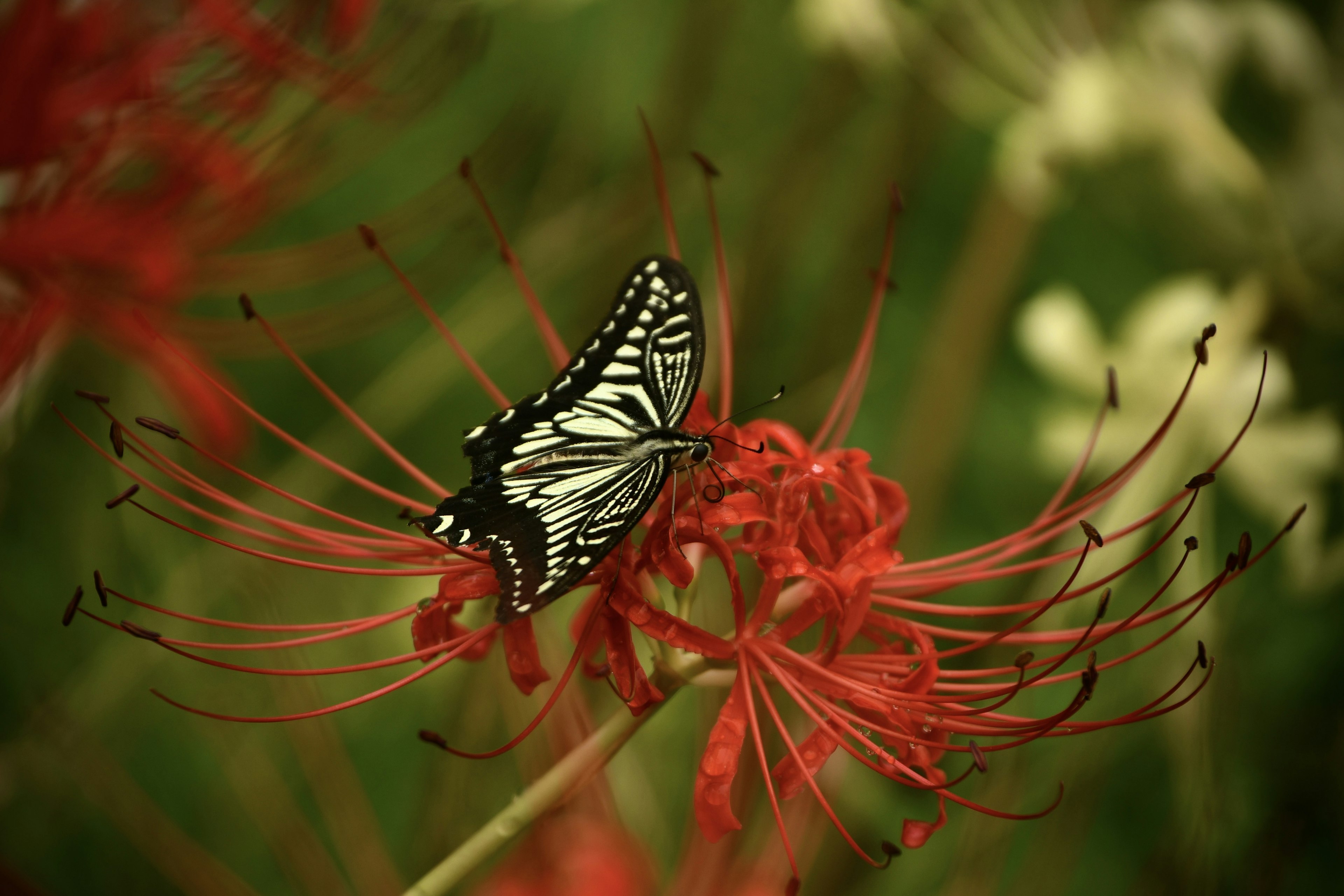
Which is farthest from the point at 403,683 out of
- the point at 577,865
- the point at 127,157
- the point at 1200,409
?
the point at 1200,409

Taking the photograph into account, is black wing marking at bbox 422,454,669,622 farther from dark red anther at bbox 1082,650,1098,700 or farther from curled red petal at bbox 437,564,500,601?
dark red anther at bbox 1082,650,1098,700

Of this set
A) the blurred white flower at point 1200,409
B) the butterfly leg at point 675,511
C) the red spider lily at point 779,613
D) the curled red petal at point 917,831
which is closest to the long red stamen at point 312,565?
the red spider lily at point 779,613

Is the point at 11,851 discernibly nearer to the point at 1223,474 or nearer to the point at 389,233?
the point at 389,233

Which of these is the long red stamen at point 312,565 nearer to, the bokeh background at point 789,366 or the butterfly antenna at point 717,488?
the butterfly antenna at point 717,488

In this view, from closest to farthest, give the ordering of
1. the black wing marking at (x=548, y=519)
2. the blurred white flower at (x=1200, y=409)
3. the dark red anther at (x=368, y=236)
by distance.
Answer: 1. the black wing marking at (x=548, y=519)
2. the dark red anther at (x=368, y=236)
3. the blurred white flower at (x=1200, y=409)

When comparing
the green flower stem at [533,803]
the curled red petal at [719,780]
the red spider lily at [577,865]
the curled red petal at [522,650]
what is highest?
the curled red petal at [522,650]
